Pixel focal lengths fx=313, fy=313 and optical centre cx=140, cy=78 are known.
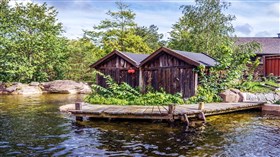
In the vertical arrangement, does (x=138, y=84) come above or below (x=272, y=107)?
above

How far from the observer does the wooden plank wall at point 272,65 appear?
1094 inches

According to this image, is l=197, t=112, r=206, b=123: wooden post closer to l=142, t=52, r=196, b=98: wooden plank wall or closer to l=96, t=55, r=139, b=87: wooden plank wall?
l=142, t=52, r=196, b=98: wooden plank wall

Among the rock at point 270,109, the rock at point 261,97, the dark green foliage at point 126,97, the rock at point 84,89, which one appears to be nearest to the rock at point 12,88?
the rock at point 84,89

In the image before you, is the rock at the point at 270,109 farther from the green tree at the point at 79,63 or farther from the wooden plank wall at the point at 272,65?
the green tree at the point at 79,63

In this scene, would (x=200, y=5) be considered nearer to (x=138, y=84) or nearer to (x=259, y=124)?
(x=138, y=84)

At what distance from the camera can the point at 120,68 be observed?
70.0ft

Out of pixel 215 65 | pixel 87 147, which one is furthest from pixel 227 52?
pixel 87 147

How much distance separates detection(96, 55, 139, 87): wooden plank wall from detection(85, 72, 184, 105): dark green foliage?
47 cm

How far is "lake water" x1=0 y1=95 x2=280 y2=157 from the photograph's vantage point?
9952 mm

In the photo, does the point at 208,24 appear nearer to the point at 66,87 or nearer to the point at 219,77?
the point at 219,77

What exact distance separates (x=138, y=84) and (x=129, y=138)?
9305 millimetres

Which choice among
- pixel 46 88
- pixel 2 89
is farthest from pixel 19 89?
pixel 46 88

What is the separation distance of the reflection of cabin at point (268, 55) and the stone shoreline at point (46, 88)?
17689 mm

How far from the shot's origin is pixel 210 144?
1084 cm
